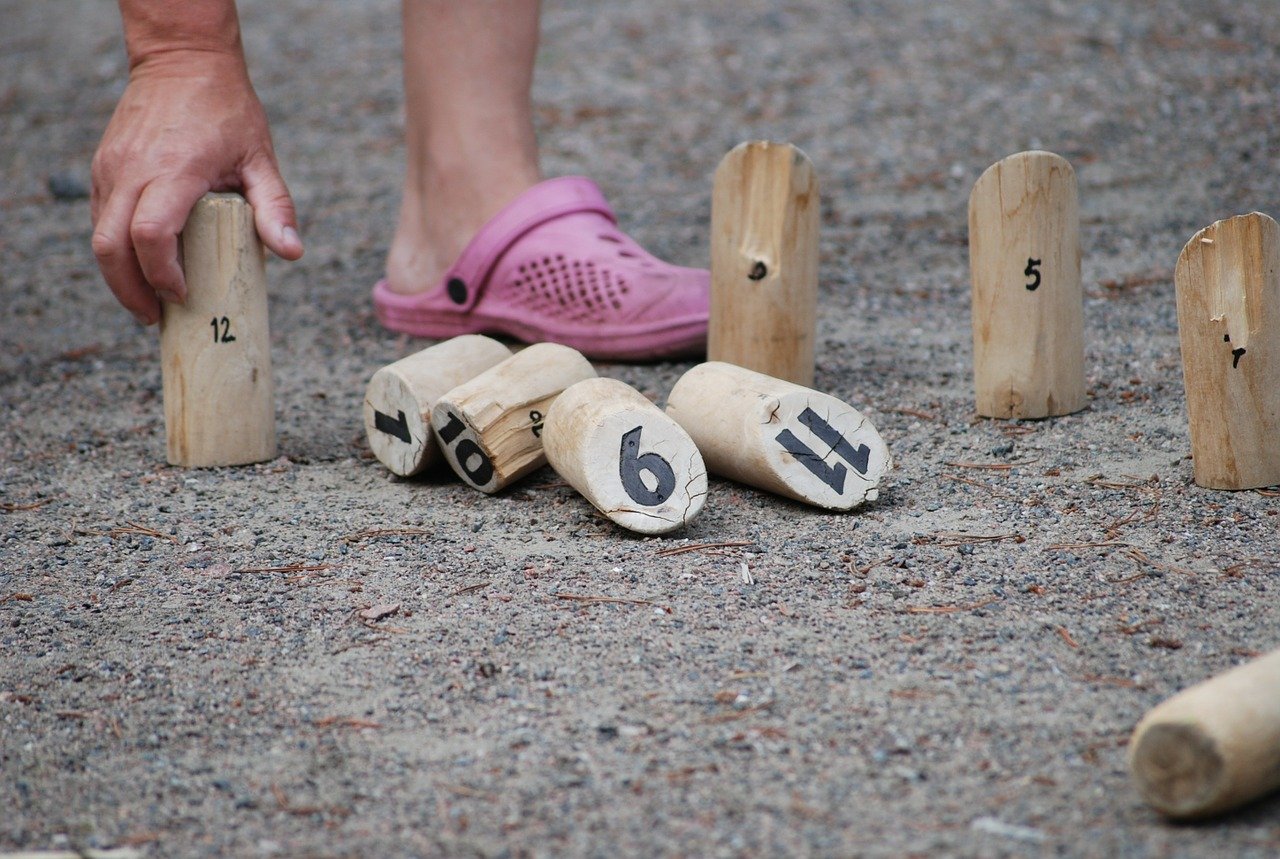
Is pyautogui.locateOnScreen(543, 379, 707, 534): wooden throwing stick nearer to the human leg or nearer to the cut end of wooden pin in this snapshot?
the cut end of wooden pin

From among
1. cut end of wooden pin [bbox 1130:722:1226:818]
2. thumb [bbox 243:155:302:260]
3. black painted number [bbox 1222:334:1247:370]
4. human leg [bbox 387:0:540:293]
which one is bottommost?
cut end of wooden pin [bbox 1130:722:1226:818]

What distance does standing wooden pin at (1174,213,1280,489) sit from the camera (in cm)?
210

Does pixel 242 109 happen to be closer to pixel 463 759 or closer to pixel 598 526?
pixel 598 526

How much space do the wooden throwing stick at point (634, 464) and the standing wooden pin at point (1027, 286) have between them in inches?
29.9

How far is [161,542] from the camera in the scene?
2229mm

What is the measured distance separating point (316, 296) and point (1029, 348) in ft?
7.39

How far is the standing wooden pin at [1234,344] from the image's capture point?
2096 millimetres

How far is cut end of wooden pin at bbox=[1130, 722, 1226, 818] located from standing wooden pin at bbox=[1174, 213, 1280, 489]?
3.26ft

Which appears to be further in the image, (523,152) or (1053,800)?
(523,152)

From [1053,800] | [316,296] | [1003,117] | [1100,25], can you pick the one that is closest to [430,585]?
[1053,800]

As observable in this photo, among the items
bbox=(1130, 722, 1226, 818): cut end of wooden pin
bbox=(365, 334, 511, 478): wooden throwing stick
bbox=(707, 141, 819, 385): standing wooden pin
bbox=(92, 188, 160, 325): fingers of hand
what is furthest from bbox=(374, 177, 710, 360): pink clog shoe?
bbox=(1130, 722, 1226, 818): cut end of wooden pin

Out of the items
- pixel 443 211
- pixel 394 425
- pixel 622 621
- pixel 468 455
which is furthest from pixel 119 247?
pixel 622 621

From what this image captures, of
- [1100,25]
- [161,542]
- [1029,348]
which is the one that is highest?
[1100,25]

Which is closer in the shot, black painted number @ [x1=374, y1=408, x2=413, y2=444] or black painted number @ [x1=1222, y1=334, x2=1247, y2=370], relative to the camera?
black painted number @ [x1=1222, y1=334, x2=1247, y2=370]
